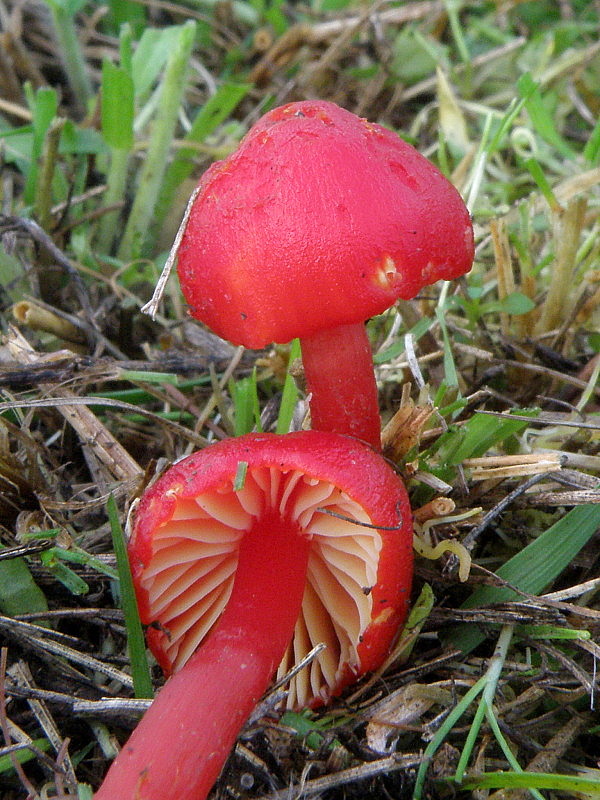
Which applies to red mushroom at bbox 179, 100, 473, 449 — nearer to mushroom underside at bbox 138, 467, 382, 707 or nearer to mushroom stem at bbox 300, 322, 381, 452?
mushroom stem at bbox 300, 322, 381, 452

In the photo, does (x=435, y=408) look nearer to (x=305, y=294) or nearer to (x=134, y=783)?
(x=305, y=294)

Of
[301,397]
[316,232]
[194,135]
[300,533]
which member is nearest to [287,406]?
[301,397]

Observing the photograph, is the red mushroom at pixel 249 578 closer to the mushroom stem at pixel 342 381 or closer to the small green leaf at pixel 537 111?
the mushroom stem at pixel 342 381

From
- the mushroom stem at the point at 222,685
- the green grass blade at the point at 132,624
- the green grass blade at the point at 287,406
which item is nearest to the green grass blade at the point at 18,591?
the green grass blade at the point at 132,624

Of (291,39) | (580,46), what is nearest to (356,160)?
(291,39)

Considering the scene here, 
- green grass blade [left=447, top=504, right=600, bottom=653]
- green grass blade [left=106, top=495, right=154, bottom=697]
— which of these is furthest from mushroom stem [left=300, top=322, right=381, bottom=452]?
green grass blade [left=106, top=495, right=154, bottom=697]
